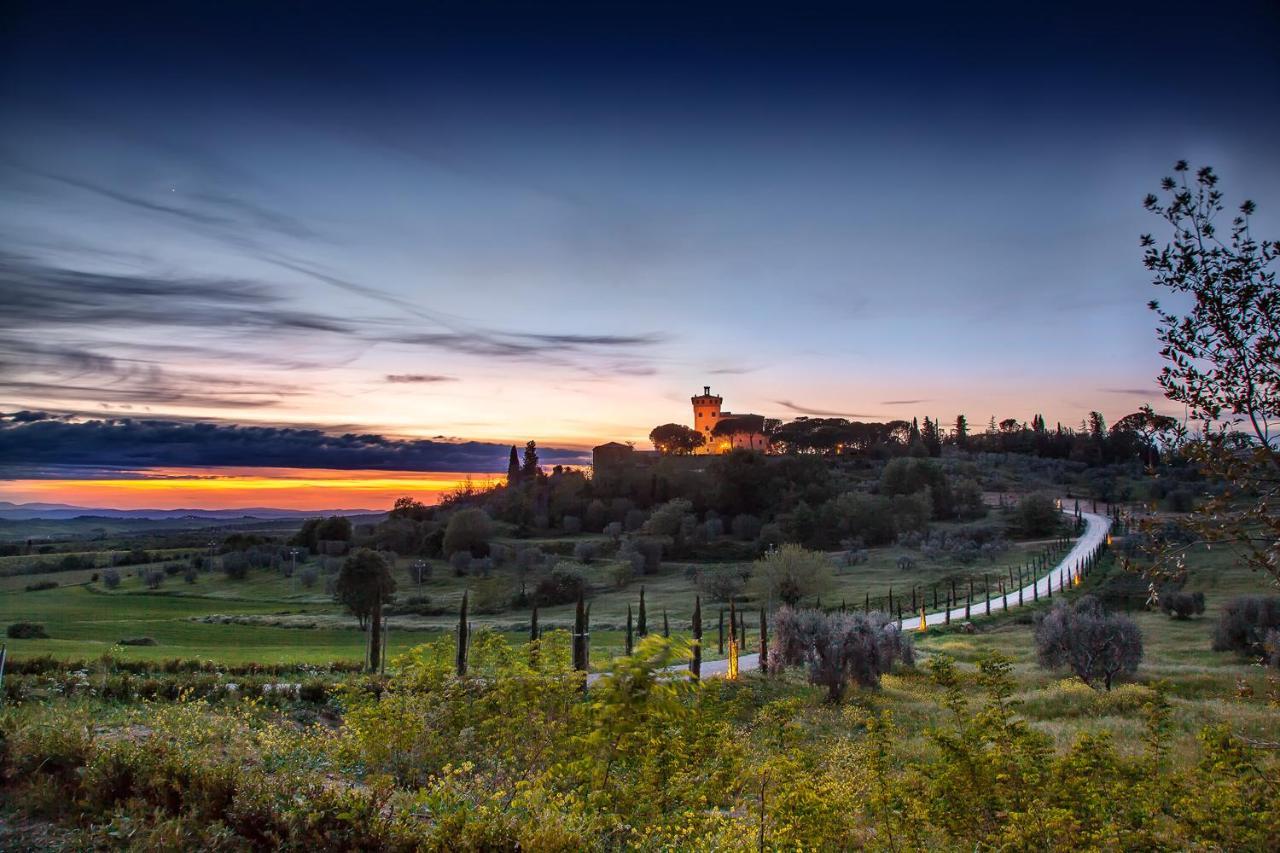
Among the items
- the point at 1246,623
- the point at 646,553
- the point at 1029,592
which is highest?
the point at 1246,623

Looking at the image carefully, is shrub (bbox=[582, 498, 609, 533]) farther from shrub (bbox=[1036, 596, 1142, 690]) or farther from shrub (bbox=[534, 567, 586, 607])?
shrub (bbox=[1036, 596, 1142, 690])

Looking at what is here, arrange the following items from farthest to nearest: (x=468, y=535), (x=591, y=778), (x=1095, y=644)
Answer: (x=468, y=535), (x=1095, y=644), (x=591, y=778)

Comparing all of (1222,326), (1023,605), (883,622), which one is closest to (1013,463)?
(1023,605)

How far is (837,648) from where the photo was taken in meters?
23.8

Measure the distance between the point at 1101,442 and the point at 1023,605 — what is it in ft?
423

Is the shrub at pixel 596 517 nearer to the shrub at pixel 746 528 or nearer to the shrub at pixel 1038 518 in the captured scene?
the shrub at pixel 746 528

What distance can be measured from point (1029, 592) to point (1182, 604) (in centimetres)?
1078

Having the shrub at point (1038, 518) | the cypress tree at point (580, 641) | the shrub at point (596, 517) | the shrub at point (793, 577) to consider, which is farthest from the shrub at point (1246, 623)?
the shrub at point (596, 517)

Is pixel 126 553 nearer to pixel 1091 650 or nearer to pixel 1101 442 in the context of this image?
pixel 1091 650

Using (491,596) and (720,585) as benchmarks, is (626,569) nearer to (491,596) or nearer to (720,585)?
(720,585)

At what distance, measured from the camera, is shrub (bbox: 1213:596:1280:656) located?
1089 inches

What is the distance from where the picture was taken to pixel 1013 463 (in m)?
150

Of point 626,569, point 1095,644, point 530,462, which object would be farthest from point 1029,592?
point 530,462

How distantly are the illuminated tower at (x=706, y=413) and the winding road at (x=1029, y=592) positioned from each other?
9282 cm
